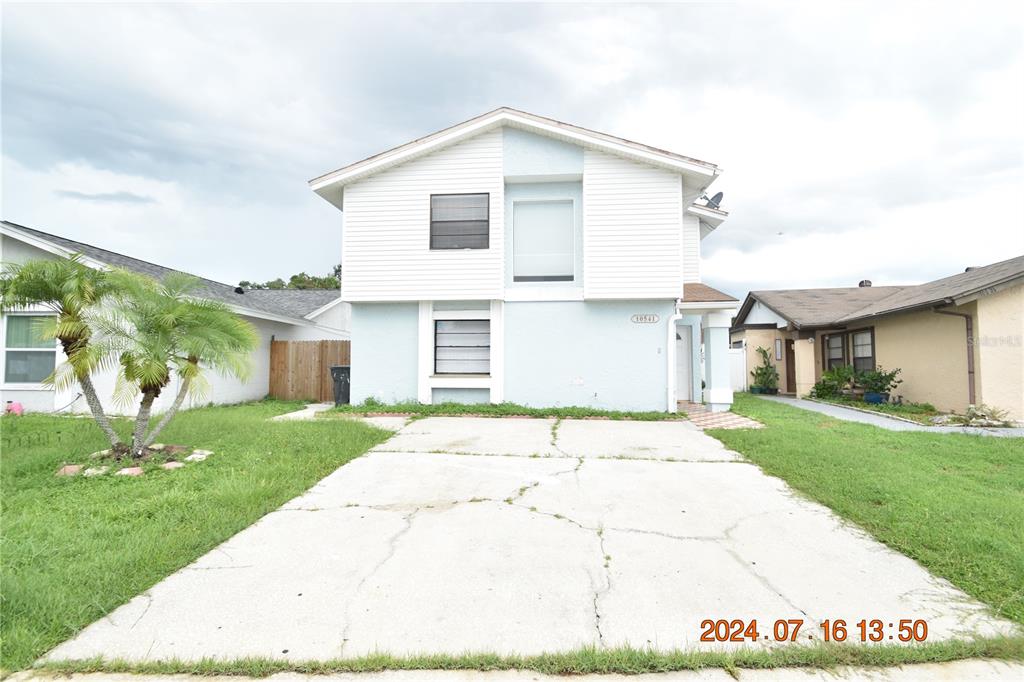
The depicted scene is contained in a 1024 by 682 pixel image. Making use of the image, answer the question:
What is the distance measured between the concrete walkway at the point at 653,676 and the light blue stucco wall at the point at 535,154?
32.7ft

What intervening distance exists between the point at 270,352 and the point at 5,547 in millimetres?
11481

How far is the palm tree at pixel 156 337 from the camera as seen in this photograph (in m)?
5.46

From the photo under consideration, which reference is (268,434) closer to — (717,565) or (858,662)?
(717,565)

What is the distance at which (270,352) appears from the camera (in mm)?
13930

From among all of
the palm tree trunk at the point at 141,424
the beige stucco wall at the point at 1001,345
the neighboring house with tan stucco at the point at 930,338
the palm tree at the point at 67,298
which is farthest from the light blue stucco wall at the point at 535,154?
the beige stucco wall at the point at 1001,345

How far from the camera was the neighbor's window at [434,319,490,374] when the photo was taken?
35.9 ft

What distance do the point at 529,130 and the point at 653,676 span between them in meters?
10.7

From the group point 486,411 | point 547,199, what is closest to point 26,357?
point 486,411

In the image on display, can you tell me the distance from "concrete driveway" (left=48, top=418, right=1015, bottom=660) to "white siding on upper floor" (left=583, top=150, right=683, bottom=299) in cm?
568

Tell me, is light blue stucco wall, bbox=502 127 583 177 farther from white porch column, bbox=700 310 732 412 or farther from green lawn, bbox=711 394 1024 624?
green lawn, bbox=711 394 1024 624

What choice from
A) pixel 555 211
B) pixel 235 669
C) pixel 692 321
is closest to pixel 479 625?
pixel 235 669

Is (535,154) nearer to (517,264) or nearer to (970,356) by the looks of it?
(517,264)

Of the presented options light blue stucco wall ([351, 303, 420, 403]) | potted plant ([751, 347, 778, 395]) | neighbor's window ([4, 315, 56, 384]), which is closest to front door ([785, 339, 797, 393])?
potted plant ([751, 347, 778, 395])
